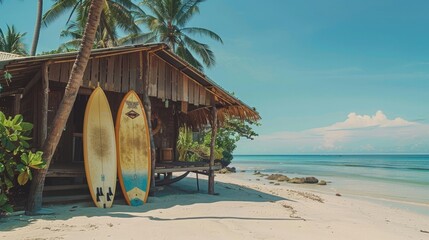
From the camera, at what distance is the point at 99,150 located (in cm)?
693

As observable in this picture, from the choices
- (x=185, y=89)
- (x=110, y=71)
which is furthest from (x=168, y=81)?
(x=110, y=71)

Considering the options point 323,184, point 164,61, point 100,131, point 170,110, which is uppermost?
point 164,61

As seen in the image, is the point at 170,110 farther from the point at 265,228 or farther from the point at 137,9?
the point at 137,9

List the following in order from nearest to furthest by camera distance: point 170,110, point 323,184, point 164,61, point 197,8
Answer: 1. point 164,61
2. point 170,110
3. point 323,184
4. point 197,8

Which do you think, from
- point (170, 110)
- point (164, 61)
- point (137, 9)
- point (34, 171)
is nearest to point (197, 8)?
point (137, 9)

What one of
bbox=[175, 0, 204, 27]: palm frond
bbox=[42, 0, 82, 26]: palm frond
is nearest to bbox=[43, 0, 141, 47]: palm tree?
bbox=[42, 0, 82, 26]: palm frond

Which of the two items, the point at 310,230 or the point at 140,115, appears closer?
the point at 310,230

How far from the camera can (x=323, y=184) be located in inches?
717

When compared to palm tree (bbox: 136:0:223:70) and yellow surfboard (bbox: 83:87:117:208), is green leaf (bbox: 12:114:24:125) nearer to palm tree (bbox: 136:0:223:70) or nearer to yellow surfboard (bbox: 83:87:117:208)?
yellow surfboard (bbox: 83:87:117:208)

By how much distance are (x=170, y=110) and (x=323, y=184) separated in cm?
1092

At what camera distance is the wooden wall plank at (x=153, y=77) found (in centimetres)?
811

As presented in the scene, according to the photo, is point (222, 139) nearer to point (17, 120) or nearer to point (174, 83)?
point (174, 83)

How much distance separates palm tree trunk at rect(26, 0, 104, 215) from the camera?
5.57 m

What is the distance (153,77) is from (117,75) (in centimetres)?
94
